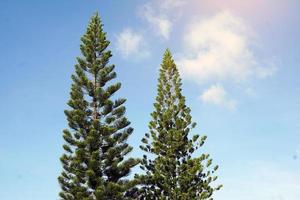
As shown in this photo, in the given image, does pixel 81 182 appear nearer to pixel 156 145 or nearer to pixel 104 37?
pixel 156 145

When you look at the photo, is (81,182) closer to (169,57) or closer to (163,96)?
(163,96)

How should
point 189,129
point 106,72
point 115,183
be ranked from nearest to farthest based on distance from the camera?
point 115,183 → point 106,72 → point 189,129

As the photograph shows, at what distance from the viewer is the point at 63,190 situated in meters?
27.6

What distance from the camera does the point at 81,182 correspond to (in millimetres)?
27578

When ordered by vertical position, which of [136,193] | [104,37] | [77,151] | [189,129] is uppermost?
[104,37]

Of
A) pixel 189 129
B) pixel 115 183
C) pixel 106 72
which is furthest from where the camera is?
pixel 189 129

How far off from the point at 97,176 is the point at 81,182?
96 cm

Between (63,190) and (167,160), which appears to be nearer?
(63,190)

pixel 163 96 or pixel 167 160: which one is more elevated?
pixel 163 96

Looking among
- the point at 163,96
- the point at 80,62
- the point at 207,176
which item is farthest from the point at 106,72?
the point at 207,176

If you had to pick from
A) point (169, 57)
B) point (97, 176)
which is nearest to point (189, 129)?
point (169, 57)

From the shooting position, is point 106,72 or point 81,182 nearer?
point 81,182

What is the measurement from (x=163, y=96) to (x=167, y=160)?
4.93 meters

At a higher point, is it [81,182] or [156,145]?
[156,145]
